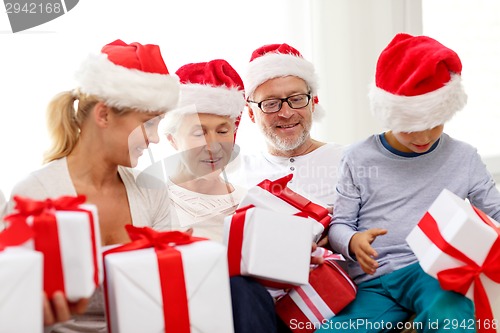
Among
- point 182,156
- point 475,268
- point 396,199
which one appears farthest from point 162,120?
point 475,268

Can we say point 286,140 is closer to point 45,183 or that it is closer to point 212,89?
point 212,89

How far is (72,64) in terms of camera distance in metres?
2.23

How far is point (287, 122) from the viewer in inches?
83.7

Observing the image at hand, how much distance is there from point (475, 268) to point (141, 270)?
74 cm

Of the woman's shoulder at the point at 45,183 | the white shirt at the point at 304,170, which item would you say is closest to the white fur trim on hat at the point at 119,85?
the woman's shoulder at the point at 45,183

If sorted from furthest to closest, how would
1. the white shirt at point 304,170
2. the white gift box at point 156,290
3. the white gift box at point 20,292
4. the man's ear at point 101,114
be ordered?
the white shirt at point 304,170, the man's ear at point 101,114, the white gift box at point 156,290, the white gift box at point 20,292

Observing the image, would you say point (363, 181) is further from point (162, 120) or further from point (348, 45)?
point (348, 45)

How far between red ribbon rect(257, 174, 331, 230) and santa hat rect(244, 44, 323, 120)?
505 millimetres

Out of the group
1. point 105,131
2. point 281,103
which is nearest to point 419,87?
point 281,103

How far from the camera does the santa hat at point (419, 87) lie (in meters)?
1.68

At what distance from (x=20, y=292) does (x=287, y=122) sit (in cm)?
118

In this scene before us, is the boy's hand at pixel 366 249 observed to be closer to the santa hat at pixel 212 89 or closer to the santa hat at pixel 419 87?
the santa hat at pixel 419 87

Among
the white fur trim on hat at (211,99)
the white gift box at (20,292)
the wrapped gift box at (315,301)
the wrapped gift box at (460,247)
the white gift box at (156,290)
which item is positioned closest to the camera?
the white gift box at (20,292)

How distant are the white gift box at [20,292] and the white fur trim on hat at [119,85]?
1.67 ft
